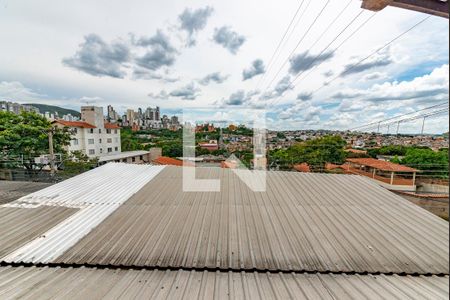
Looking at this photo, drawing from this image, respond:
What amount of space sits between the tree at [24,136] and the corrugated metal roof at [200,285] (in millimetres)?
11445

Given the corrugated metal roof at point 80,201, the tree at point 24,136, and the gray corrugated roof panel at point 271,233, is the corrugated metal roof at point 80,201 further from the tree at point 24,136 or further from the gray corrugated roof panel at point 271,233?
the tree at point 24,136

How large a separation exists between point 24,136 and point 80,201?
36.7 feet

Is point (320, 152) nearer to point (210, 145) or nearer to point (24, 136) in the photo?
point (210, 145)

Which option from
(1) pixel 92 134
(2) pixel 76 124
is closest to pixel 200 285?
(2) pixel 76 124

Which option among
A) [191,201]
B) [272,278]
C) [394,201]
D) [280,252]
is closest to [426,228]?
[394,201]

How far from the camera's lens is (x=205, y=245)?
2717mm

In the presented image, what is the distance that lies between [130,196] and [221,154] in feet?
23.7

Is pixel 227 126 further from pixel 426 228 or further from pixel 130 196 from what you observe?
pixel 426 228

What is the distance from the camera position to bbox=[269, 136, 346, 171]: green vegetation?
1606cm

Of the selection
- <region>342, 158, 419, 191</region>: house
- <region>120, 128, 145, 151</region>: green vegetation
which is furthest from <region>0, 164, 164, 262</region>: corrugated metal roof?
<region>120, 128, 145, 151</region>: green vegetation

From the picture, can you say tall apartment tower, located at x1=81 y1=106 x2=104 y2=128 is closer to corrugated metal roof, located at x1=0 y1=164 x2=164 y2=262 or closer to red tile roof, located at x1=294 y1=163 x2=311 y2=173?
corrugated metal roof, located at x1=0 y1=164 x2=164 y2=262

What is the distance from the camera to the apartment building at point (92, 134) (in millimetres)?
19062

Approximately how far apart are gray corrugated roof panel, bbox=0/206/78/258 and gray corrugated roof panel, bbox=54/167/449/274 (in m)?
0.87

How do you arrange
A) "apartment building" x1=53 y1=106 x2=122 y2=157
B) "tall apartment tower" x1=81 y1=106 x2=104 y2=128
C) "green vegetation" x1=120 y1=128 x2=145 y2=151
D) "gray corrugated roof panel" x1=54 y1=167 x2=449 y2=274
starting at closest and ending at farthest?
"gray corrugated roof panel" x1=54 y1=167 x2=449 y2=274 → "apartment building" x1=53 y1=106 x2=122 y2=157 → "tall apartment tower" x1=81 y1=106 x2=104 y2=128 → "green vegetation" x1=120 y1=128 x2=145 y2=151
